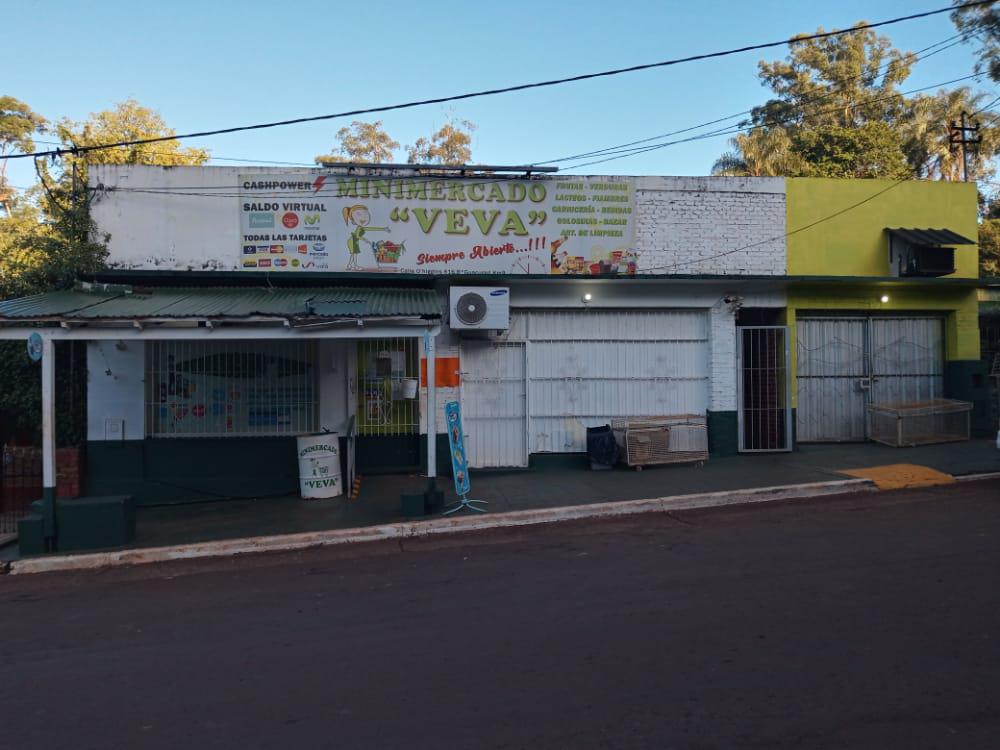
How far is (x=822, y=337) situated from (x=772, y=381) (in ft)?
4.70

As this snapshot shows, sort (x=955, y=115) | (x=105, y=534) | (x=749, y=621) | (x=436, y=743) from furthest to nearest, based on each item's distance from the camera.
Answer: (x=955, y=115) → (x=105, y=534) → (x=749, y=621) → (x=436, y=743)

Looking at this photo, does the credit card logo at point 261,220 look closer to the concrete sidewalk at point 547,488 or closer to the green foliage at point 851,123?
the concrete sidewalk at point 547,488

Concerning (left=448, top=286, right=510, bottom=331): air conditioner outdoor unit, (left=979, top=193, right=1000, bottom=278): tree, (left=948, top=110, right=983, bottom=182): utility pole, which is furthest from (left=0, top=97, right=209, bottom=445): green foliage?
(left=979, top=193, right=1000, bottom=278): tree

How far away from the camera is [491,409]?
12.9 metres

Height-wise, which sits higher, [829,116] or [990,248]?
[829,116]

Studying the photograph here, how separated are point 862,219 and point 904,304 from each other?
185 cm

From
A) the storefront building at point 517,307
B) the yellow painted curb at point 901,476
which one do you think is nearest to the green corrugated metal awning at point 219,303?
the storefront building at point 517,307

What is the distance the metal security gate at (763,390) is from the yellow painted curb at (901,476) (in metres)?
2.15

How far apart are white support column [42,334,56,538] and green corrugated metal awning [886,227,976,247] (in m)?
14.0

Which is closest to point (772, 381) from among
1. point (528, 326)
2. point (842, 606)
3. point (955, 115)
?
point (528, 326)

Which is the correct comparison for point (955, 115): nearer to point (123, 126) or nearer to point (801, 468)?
point (801, 468)

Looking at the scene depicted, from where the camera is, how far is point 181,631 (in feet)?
19.6

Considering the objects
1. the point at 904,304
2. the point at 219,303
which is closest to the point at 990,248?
the point at 904,304

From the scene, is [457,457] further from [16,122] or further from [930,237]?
[16,122]
